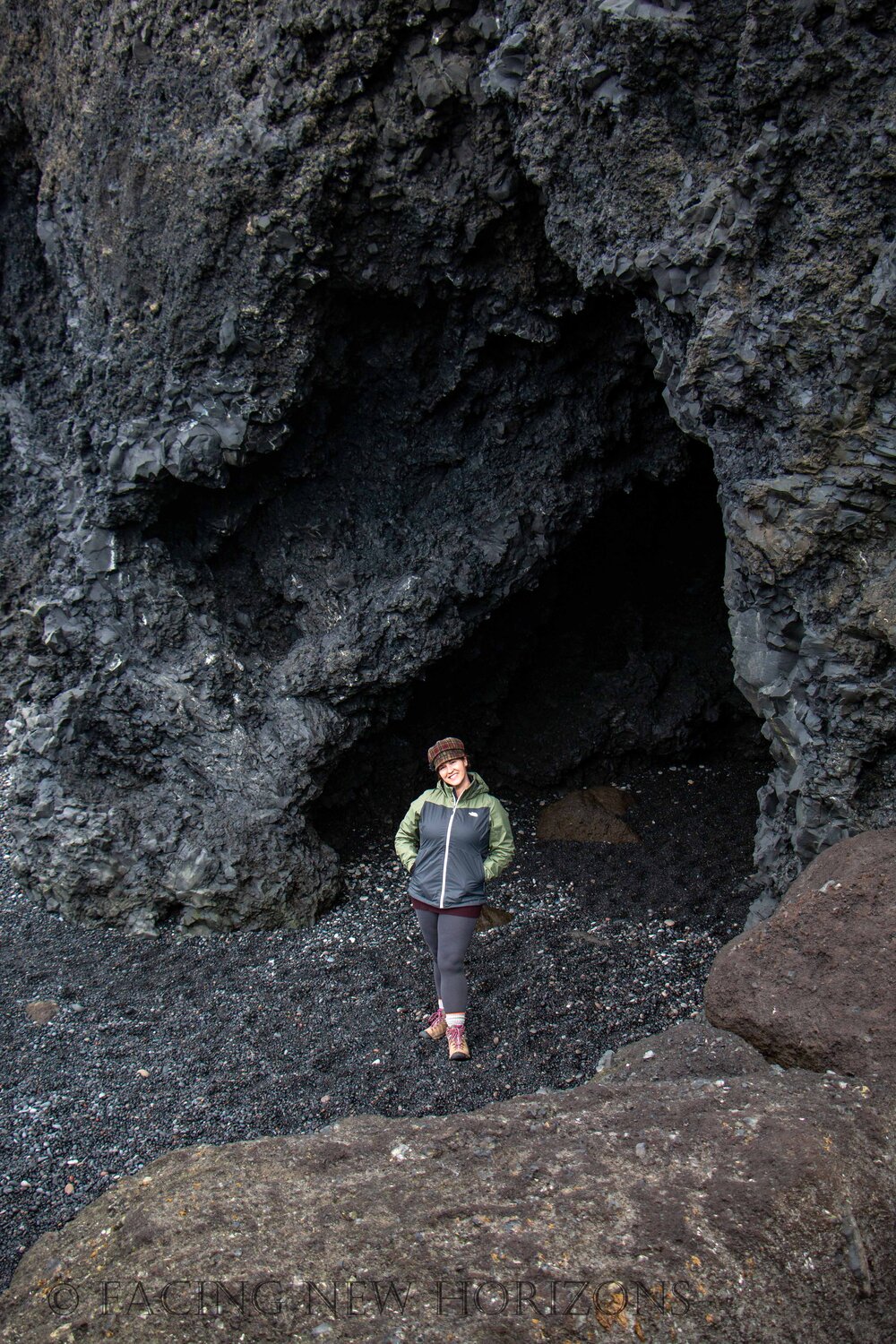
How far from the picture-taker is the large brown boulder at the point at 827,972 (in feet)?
10.7

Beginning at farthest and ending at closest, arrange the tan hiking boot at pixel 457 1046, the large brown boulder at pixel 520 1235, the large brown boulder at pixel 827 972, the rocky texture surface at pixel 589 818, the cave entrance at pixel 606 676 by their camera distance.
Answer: the cave entrance at pixel 606 676 < the rocky texture surface at pixel 589 818 < the tan hiking boot at pixel 457 1046 < the large brown boulder at pixel 827 972 < the large brown boulder at pixel 520 1235

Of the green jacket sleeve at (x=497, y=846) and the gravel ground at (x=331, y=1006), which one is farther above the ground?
the green jacket sleeve at (x=497, y=846)

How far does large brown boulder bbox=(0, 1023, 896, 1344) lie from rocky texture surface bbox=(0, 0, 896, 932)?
1.89 m

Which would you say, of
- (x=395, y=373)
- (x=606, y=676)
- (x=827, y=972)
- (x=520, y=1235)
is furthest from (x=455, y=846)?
(x=606, y=676)

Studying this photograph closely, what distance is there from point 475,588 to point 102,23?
14.8 ft

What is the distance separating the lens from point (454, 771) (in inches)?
192

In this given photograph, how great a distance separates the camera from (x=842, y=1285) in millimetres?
2557

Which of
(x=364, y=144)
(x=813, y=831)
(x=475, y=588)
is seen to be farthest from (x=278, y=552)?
(x=813, y=831)

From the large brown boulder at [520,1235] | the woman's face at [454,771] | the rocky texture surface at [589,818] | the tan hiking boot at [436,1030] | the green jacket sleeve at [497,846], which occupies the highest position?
the woman's face at [454,771]

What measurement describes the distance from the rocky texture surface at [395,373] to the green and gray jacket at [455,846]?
4.60 ft

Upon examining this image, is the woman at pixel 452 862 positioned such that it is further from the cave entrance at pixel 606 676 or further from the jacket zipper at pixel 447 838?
the cave entrance at pixel 606 676

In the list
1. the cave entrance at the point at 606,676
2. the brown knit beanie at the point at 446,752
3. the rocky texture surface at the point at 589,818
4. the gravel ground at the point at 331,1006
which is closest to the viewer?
the gravel ground at the point at 331,1006

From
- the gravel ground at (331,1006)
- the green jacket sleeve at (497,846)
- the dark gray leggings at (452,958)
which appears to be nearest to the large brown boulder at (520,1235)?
the gravel ground at (331,1006)

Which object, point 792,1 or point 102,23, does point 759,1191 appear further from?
point 102,23
